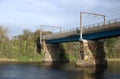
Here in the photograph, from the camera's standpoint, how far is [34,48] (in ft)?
475

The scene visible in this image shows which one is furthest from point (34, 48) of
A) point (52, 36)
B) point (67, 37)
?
point (67, 37)

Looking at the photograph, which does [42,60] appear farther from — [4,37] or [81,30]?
[81,30]

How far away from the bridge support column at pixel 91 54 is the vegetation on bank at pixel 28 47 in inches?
1723

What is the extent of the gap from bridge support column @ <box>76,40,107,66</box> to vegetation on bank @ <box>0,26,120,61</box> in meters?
43.8

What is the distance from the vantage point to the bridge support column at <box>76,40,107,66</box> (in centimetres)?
9794

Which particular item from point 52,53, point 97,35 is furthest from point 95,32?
point 52,53

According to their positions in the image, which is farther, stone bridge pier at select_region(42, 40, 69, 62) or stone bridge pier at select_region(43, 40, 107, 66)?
stone bridge pier at select_region(42, 40, 69, 62)

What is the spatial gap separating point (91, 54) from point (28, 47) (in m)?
51.0

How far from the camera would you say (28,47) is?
470 ft

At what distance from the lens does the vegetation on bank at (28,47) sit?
138m

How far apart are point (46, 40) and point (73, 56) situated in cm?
1716

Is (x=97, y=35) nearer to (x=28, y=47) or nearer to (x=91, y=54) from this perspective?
(x=91, y=54)

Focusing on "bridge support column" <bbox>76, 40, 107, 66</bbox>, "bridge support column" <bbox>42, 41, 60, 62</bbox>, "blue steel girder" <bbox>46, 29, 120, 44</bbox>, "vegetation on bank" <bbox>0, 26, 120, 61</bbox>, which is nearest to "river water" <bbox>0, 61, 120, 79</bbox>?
"blue steel girder" <bbox>46, 29, 120, 44</bbox>

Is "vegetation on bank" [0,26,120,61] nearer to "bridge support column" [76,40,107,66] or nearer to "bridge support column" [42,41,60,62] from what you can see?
"bridge support column" [42,41,60,62]
